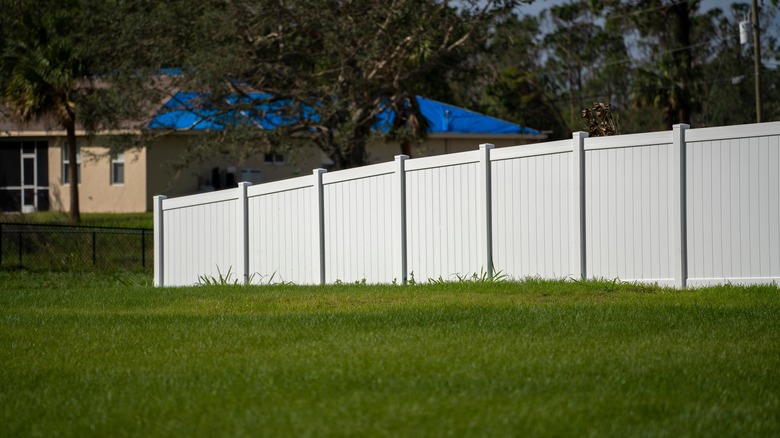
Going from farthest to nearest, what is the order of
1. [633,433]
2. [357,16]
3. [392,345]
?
[357,16] < [392,345] < [633,433]

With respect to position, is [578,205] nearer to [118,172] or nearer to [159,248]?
Result: [159,248]

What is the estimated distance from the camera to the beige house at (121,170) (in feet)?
112

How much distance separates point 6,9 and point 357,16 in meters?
10.4

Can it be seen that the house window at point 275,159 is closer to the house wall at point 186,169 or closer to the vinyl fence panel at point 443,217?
the house wall at point 186,169

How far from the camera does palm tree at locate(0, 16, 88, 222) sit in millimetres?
29047

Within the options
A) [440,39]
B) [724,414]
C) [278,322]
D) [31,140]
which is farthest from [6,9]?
[724,414]

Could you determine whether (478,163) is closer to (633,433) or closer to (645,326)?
(645,326)

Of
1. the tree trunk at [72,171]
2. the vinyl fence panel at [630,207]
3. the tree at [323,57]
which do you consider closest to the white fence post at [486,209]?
the vinyl fence panel at [630,207]

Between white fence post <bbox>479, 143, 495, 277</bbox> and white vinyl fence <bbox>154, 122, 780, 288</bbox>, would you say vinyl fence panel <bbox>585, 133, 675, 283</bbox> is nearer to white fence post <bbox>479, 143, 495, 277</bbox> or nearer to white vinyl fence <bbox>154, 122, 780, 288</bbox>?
white vinyl fence <bbox>154, 122, 780, 288</bbox>

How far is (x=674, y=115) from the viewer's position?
140 feet

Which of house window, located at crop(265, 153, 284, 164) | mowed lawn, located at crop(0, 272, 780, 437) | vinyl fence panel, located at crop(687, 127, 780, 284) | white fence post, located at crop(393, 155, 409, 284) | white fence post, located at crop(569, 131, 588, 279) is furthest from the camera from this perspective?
house window, located at crop(265, 153, 284, 164)

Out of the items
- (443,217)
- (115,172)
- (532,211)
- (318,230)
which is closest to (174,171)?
(115,172)

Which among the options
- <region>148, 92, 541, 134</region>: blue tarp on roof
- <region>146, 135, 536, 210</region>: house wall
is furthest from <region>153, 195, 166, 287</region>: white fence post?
<region>146, 135, 536, 210</region>: house wall

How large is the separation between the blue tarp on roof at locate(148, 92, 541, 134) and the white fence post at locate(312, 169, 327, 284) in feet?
34.2
